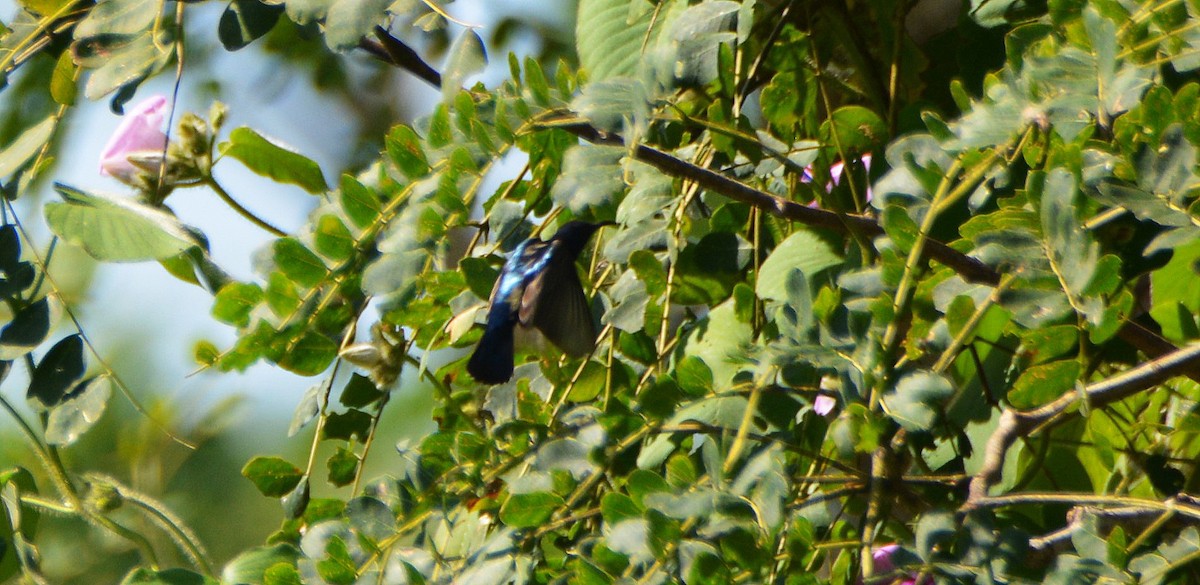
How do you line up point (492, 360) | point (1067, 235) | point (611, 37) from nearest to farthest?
point (1067, 235) → point (492, 360) → point (611, 37)

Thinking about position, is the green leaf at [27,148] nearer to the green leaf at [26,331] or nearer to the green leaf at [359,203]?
the green leaf at [26,331]

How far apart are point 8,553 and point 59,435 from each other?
20cm

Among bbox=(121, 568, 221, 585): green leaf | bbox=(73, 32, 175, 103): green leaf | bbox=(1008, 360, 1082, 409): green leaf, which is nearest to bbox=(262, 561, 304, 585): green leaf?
bbox=(121, 568, 221, 585): green leaf

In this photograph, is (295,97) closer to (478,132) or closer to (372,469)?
(372,469)

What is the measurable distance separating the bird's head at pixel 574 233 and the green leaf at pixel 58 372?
13.5 inches

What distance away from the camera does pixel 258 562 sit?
2.58 ft

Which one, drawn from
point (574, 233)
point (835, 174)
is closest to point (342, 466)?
point (574, 233)

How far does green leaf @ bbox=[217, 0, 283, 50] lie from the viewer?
2.50 feet

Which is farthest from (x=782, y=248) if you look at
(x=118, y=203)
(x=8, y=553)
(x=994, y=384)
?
(x=8, y=553)

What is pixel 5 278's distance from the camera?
0.75 m

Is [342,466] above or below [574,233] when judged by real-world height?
below

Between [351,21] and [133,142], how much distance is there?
361 millimetres

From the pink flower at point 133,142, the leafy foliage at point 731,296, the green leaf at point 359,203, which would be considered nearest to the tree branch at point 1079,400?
the leafy foliage at point 731,296

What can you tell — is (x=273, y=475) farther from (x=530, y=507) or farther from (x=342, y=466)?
(x=530, y=507)
